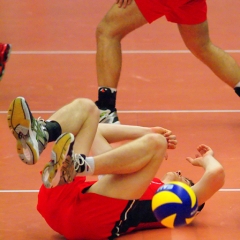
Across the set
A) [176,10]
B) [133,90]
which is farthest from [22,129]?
[133,90]

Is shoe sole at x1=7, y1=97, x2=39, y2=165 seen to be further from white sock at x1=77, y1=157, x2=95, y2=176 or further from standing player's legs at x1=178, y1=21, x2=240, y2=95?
standing player's legs at x1=178, y1=21, x2=240, y2=95

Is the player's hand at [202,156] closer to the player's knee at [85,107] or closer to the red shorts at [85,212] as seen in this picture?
the red shorts at [85,212]

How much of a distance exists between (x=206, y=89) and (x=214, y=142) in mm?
1083

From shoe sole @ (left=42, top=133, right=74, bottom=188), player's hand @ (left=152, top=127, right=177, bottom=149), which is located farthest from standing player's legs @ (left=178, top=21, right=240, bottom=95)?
shoe sole @ (left=42, top=133, right=74, bottom=188)

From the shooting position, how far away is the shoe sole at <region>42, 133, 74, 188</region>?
321cm

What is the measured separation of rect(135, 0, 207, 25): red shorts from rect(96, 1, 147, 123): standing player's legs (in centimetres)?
6

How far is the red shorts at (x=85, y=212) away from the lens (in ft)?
11.3

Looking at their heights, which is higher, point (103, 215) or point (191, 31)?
point (191, 31)

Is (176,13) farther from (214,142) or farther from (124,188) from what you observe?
(124,188)

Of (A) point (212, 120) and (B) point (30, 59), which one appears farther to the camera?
(B) point (30, 59)

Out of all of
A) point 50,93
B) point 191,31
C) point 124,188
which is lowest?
point 50,93

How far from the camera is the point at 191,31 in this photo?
499 centimetres

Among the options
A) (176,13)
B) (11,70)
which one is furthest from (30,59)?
(176,13)

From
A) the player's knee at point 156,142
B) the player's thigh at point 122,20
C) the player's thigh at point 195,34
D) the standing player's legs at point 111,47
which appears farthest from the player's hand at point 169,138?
the player's thigh at point 195,34
